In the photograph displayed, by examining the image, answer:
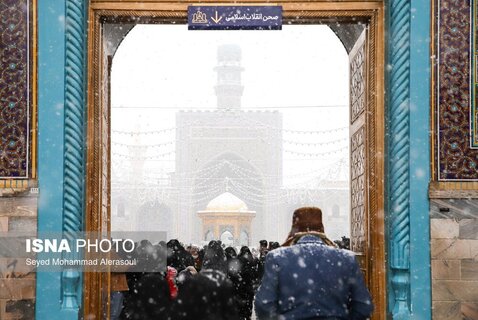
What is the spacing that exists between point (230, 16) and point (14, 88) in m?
1.78

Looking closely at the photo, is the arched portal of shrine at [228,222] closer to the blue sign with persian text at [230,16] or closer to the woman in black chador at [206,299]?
the blue sign with persian text at [230,16]

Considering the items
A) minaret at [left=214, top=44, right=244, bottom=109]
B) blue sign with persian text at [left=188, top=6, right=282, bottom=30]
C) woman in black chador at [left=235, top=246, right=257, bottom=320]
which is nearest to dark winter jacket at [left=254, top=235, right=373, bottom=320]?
blue sign with persian text at [left=188, top=6, right=282, bottom=30]

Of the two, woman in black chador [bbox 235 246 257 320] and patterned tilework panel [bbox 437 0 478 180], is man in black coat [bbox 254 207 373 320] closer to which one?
patterned tilework panel [bbox 437 0 478 180]

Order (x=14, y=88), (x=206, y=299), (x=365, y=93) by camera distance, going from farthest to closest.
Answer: (x=365, y=93) < (x=14, y=88) < (x=206, y=299)

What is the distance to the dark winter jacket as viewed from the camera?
3900 millimetres

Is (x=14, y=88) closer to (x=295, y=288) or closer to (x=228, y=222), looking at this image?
(x=295, y=288)

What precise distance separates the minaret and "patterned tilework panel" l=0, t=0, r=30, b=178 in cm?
4738

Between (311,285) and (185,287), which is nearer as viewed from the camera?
(185,287)

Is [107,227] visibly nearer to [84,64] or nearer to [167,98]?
[84,64]

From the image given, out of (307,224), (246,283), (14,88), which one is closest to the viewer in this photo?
(307,224)

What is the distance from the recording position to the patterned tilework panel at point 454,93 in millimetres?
7113

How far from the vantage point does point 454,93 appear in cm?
714

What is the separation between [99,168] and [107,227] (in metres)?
0.89

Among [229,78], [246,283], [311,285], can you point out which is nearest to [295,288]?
Answer: [311,285]
